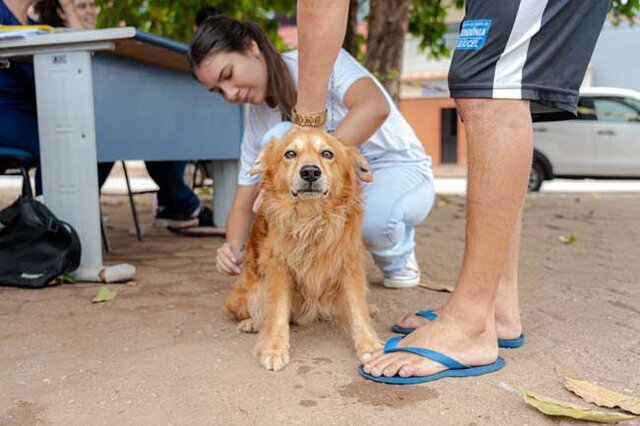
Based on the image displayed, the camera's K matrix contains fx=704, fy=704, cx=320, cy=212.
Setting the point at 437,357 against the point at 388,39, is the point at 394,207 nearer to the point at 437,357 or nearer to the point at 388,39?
the point at 437,357

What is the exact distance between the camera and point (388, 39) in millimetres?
7262

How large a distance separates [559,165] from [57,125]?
39.3 feet

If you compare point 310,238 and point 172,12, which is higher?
point 172,12

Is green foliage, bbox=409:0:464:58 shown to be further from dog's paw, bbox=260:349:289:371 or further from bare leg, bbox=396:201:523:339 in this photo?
dog's paw, bbox=260:349:289:371

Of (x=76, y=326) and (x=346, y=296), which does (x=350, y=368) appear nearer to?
(x=346, y=296)

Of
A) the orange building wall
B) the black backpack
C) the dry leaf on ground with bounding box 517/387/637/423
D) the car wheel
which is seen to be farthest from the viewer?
the orange building wall

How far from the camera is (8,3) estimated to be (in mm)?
4465

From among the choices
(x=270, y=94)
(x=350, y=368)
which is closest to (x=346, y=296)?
(x=350, y=368)

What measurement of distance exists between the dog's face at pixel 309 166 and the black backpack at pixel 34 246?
4.81 feet

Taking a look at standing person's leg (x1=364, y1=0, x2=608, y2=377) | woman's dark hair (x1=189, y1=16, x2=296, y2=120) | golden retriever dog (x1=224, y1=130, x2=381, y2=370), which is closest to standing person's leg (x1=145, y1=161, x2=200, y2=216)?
woman's dark hair (x1=189, y1=16, x2=296, y2=120)

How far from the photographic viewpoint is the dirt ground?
1.98 meters

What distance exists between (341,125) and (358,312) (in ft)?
2.52

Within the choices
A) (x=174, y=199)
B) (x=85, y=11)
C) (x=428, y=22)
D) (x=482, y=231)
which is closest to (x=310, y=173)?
Result: (x=482, y=231)

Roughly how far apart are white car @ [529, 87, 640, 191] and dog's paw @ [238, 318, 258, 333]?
38.8 feet
